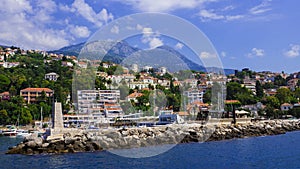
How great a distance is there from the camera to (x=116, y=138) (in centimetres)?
1834

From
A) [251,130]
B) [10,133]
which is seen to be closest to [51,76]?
[10,133]

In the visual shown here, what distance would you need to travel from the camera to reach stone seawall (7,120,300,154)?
17.6 meters

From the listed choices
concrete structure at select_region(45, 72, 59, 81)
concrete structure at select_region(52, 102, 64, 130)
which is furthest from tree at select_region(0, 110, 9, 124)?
concrete structure at select_region(52, 102, 64, 130)

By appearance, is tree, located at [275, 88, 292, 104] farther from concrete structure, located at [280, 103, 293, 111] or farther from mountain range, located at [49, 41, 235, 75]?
mountain range, located at [49, 41, 235, 75]

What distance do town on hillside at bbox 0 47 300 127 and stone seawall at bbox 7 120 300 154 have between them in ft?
2.83

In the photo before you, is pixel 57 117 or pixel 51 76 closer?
pixel 57 117

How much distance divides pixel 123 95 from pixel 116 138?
511cm

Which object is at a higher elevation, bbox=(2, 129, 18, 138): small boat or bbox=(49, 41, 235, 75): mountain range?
bbox=(49, 41, 235, 75): mountain range

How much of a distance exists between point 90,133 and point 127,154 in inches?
150

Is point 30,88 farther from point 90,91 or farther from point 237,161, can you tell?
point 237,161

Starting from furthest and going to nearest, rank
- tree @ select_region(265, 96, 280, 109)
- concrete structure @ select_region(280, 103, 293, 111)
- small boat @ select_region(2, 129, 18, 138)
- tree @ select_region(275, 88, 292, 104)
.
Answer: tree @ select_region(275, 88, 292, 104) → tree @ select_region(265, 96, 280, 109) → concrete structure @ select_region(280, 103, 293, 111) → small boat @ select_region(2, 129, 18, 138)

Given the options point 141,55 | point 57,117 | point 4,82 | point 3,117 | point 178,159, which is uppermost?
point 4,82

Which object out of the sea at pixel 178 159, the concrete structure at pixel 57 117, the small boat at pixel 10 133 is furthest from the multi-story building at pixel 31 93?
the concrete structure at pixel 57 117

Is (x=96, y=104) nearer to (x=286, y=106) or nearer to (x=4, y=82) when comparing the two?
(x=4, y=82)
